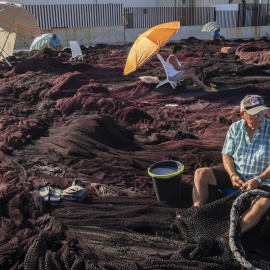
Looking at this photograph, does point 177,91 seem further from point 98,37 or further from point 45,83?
point 98,37

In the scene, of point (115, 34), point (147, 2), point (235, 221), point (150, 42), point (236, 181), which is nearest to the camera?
point (235, 221)

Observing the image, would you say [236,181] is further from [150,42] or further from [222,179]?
[150,42]

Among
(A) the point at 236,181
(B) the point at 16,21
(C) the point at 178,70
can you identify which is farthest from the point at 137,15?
(A) the point at 236,181

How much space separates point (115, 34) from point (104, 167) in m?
19.9

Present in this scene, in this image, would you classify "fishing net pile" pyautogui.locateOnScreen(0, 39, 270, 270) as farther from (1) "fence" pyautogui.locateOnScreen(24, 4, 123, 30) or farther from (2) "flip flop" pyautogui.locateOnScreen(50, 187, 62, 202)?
(1) "fence" pyautogui.locateOnScreen(24, 4, 123, 30)

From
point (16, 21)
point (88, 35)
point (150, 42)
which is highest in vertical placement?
point (16, 21)

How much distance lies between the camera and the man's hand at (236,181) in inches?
141

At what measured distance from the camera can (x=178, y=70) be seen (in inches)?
361

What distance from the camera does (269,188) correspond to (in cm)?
344

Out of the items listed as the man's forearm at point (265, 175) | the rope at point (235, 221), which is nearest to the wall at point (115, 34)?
the man's forearm at point (265, 175)

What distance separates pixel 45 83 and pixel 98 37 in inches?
597

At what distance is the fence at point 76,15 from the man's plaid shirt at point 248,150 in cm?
2196

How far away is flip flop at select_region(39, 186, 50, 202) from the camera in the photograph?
3986mm

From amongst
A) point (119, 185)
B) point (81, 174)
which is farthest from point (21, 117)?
point (119, 185)
